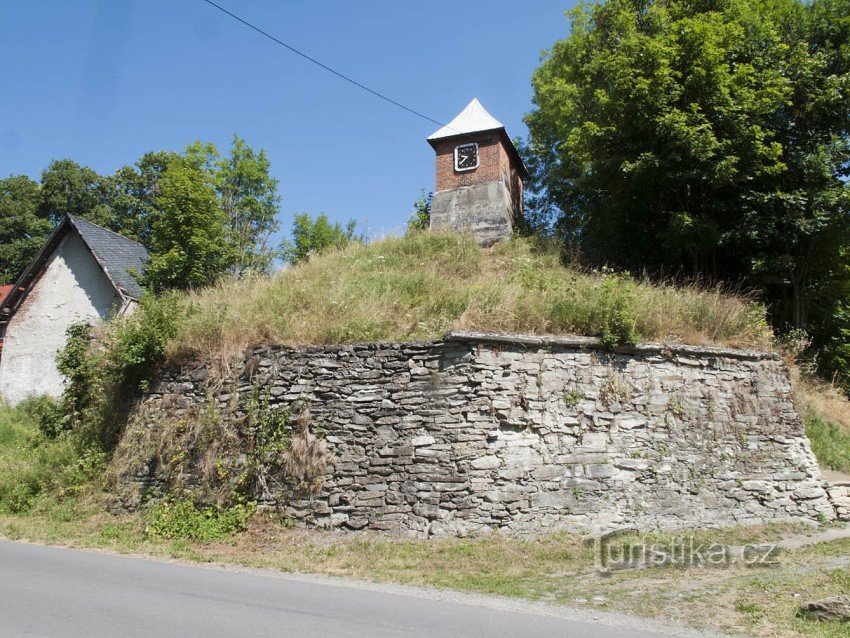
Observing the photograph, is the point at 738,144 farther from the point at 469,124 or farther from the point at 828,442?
Answer: the point at 469,124

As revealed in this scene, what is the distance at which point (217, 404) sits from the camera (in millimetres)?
9852

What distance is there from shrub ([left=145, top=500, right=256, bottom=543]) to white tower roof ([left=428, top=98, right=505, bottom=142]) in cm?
1378

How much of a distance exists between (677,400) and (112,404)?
1019 centimetres

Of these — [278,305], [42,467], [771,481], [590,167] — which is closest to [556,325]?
[771,481]

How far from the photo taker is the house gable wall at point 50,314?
18.9 meters

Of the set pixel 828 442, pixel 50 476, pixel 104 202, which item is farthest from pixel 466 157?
pixel 104 202

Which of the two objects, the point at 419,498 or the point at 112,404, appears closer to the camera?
the point at 419,498

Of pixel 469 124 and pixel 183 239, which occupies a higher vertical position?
pixel 469 124

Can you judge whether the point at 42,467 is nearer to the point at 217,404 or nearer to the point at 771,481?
the point at 217,404

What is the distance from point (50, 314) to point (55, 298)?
581mm

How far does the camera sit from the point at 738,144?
12688mm

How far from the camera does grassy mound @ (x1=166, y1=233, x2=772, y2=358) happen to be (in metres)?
9.95

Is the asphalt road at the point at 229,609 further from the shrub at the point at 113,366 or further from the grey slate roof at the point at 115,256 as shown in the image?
the grey slate roof at the point at 115,256

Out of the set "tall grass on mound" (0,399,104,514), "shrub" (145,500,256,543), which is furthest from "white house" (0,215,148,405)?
"shrub" (145,500,256,543)
